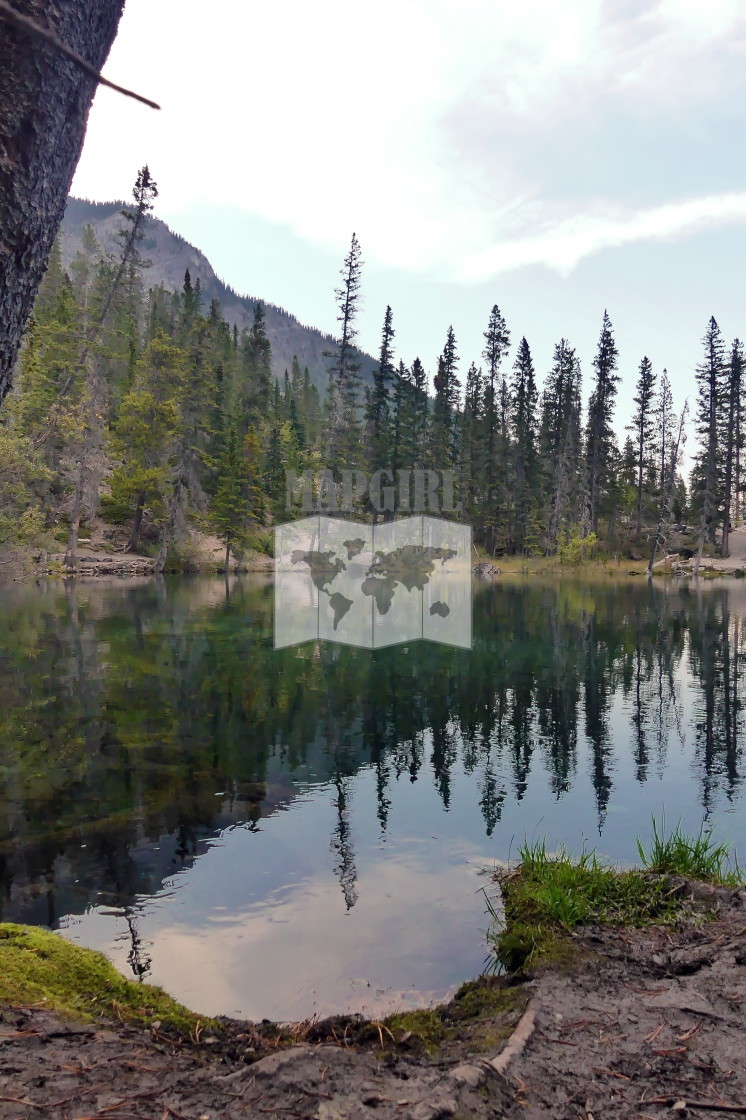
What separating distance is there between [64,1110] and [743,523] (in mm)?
83091

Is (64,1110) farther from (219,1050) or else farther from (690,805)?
(690,805)

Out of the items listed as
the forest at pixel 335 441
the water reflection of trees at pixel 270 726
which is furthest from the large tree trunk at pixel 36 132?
the forest at pixel 335 441

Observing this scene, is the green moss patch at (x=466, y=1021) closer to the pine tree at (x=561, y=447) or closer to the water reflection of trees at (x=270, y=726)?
the water reflection of trees at (x=270, y=726)

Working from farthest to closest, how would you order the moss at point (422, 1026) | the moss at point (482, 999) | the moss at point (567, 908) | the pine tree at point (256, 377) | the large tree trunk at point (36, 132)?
the pine tree at point (256, 377) → the moss at point (567, 908) → the moss at point (482, 999) → the moss at point (422, 1026) → the large tree trunk at point (36, 132)

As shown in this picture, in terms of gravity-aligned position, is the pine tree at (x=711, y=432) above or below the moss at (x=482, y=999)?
above

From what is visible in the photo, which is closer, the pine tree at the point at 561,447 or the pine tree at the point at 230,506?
the pine tree at the point at 230,506

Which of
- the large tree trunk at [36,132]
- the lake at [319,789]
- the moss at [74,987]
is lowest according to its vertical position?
the lake at [319,789]

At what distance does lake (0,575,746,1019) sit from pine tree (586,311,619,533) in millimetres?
50364

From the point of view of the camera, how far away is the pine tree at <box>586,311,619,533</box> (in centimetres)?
6906

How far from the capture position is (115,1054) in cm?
315

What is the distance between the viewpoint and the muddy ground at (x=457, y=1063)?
268cm

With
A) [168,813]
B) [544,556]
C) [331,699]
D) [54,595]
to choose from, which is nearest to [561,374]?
[544,556]

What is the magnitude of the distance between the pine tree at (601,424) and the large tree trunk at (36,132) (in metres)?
69.4

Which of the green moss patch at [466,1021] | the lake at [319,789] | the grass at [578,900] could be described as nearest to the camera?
the green moss patch at [466,1021]
